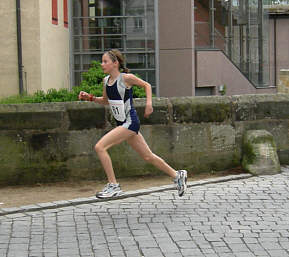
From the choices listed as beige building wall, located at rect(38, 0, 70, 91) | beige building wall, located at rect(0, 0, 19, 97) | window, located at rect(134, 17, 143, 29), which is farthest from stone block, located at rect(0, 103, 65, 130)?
window, located at rect(134, 17, 143, 29)

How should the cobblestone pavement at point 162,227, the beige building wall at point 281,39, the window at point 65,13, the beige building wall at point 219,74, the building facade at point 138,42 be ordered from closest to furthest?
the cobblestone pavement at point 162,227 → the building facade at point 138,42 → the window at point 65,13 → the beige building wall at point 219,74 → the beige building wall at point 281,39

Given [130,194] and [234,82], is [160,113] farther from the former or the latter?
[234,82]

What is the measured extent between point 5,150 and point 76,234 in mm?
2742

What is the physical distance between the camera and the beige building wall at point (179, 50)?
92.9 ft

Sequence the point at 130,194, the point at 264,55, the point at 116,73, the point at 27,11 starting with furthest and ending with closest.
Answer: the point at 264,55, the point at 27,11, the point at 130,194, the point at 116,73

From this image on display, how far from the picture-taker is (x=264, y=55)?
3791 centimetres

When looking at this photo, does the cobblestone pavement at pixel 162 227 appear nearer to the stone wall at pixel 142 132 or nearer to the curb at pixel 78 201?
the curb at pixel 78 201

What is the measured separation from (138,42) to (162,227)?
2008 centimetres

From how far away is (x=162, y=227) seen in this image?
6320 mm

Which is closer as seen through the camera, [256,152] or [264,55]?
[256,152]

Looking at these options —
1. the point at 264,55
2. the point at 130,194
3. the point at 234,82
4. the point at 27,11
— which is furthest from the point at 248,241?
the point at 264,55

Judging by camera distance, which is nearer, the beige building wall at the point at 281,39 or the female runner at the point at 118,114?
the female runner at the point at 118,114

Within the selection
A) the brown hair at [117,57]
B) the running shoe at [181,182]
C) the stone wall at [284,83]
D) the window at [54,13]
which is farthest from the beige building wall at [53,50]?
the running shoe at [181,182]

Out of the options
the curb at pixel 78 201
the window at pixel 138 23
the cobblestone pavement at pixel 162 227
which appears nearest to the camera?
the cobblestone pavement at pixel 162 227
